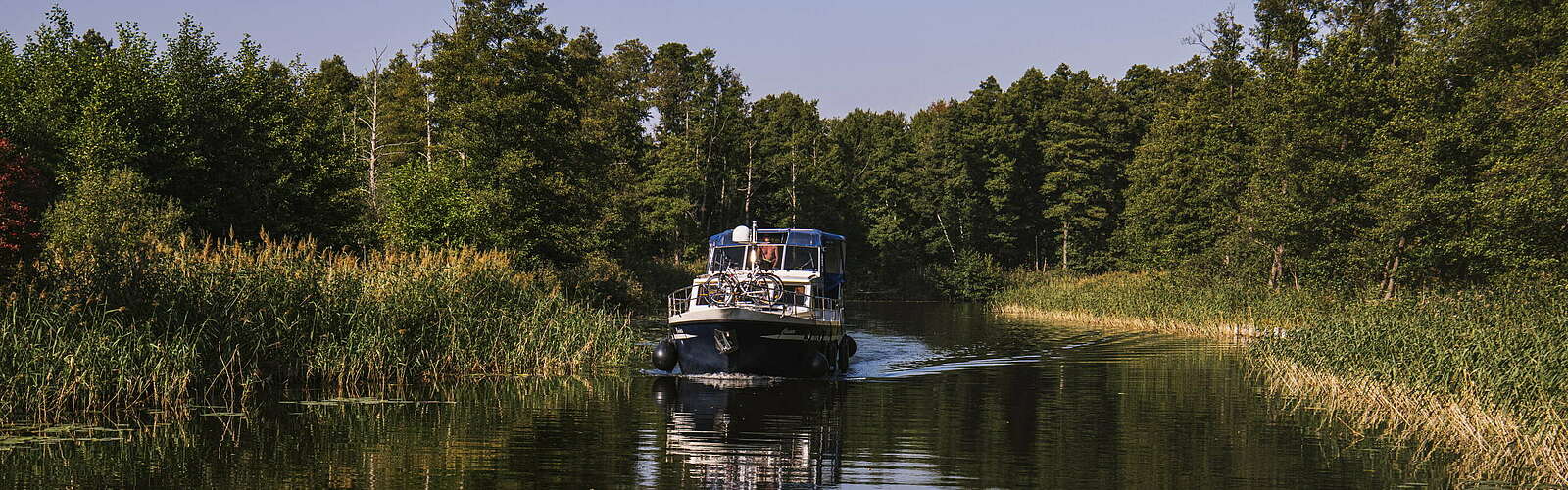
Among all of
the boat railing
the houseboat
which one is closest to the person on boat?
the houseboat

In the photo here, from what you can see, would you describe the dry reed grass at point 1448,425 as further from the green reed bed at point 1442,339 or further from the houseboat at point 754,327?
the houseboat at point 754,327

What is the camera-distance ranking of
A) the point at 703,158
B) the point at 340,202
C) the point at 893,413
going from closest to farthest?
the point at 893,413, the point at 340,202, the point at 703,158

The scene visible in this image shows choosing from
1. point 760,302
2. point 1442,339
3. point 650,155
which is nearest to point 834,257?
point 760,302

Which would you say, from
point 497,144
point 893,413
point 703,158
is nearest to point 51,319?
point 893,413

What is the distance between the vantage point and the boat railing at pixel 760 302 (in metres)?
24.3

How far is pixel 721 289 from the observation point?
81.5 feet

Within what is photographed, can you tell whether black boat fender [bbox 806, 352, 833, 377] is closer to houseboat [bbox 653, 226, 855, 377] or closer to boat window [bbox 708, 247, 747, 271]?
houseboat [bbox 653, 226, 855, 377]

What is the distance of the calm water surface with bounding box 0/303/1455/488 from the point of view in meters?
13.6

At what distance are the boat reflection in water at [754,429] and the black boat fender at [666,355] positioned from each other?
34cm

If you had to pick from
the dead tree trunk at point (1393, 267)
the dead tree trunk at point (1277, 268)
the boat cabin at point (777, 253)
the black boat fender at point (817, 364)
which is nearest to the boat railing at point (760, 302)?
the black boat fender at point (817, 364)

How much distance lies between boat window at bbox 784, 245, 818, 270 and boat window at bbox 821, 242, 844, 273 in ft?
2.59

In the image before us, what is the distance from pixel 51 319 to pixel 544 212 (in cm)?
2800

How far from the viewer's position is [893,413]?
796 inches

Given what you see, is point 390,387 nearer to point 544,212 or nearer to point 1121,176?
point 544,212
